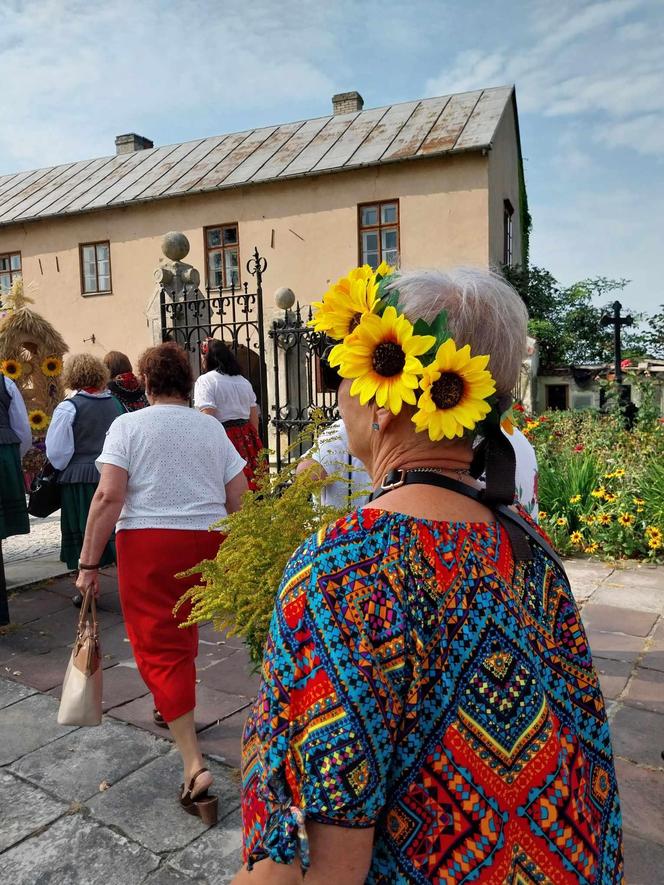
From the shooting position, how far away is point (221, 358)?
645 cm

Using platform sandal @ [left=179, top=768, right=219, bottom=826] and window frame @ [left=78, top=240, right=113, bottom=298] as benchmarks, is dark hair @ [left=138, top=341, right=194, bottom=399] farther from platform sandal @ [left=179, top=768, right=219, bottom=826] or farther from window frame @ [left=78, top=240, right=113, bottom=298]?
window frame @ [left=78, top=240, right=113, bottom=298]

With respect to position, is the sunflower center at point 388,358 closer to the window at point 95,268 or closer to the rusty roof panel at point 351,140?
the rusty roof panel at point 351,140

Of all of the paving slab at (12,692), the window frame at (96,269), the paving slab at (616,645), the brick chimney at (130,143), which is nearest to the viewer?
the paving slab at (12,692)

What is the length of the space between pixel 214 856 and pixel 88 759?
92 centimetres

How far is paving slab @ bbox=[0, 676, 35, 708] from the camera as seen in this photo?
3.64 m

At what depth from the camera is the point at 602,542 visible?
6453mm

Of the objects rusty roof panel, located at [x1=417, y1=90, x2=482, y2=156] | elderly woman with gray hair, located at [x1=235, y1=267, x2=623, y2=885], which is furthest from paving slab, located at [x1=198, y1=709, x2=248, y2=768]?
rusty roof panel, located at [x1=417, y1=90, x2=482, y2=156]

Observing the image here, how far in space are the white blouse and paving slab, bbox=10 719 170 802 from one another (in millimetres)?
3420

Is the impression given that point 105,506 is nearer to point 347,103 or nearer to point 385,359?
point 385,359

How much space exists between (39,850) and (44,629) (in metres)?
2.43

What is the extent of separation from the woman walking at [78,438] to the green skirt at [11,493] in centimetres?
24

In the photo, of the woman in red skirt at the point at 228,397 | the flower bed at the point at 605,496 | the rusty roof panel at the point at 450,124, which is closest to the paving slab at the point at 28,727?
the woman in red skirt at the point at 228,397

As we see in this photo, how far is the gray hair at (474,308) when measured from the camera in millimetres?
1166

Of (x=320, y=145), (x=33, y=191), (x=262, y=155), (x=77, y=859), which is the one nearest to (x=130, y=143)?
(x=33, y=191)
